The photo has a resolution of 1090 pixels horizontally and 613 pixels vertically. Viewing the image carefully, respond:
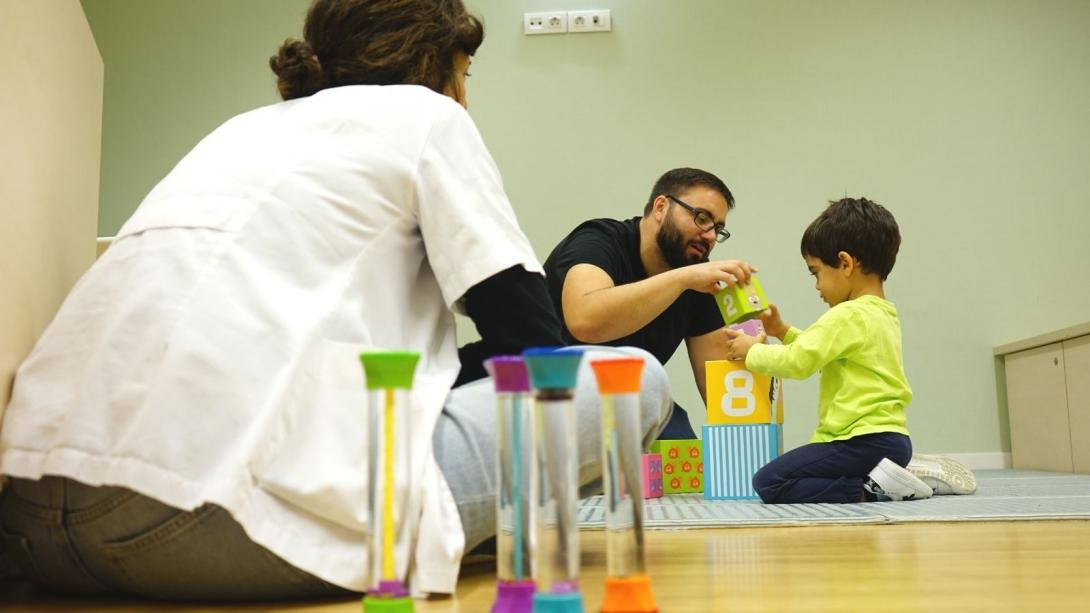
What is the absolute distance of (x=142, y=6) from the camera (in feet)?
14.7

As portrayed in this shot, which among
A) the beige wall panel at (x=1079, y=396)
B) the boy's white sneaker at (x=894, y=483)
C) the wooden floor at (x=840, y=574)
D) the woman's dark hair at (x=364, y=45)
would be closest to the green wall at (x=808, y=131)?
the beige wall panel at (x=1079, y=396)

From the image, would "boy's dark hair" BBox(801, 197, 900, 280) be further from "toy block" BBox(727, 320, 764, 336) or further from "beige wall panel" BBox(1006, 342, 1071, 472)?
"beige wall panel" BBox(1006, 342, 1071, 472)

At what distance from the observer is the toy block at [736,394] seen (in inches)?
94.3

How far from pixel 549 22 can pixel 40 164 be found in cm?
332

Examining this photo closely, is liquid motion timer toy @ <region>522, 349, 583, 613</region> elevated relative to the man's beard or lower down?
lower down

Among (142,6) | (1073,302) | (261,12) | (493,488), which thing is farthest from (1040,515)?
(142,6)

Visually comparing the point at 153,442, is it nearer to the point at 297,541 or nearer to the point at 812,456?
the point at 297,541

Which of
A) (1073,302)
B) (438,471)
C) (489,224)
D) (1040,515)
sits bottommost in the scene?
(1040,515)

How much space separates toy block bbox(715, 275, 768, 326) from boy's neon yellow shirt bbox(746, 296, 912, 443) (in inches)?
3.5

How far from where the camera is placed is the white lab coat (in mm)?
914

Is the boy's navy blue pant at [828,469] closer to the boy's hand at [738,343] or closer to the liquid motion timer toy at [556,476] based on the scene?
the boy's hand at [738,343]

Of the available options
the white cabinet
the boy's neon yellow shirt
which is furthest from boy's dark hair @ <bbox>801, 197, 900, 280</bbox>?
the white cabinet

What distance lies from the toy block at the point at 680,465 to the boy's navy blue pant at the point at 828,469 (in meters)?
0.37

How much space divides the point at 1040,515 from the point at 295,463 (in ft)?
4.37
